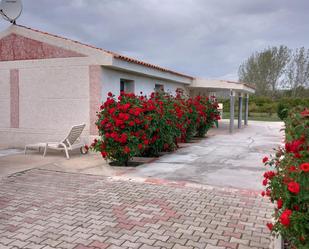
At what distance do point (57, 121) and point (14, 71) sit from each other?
2478mm

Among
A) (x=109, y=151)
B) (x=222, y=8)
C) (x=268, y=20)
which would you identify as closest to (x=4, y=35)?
(x=109, y=151)

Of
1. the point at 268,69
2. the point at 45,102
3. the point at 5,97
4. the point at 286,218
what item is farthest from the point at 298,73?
the point at 286,218

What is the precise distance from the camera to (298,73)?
39594 millimetres

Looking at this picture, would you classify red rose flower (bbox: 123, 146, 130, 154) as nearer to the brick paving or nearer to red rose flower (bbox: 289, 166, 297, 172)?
the brick paving

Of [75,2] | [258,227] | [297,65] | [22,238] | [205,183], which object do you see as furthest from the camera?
[297,65]

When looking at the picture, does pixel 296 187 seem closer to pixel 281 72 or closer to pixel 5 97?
pixel 5 97

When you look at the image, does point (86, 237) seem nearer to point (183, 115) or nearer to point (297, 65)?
point (183, 115)

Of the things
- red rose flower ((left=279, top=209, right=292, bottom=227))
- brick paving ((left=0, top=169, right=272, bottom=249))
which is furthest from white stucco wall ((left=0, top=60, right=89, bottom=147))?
red rose flower ((left=279, top=209, right=292, bottom=227))

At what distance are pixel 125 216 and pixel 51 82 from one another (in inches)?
289

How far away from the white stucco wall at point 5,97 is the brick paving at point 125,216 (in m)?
5.71

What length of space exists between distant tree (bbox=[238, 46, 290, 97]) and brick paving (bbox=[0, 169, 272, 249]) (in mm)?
37435

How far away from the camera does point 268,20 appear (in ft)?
43.4

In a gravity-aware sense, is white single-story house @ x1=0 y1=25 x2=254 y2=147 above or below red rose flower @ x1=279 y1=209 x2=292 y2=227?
above

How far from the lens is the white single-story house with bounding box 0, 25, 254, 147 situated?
32.9 ft
